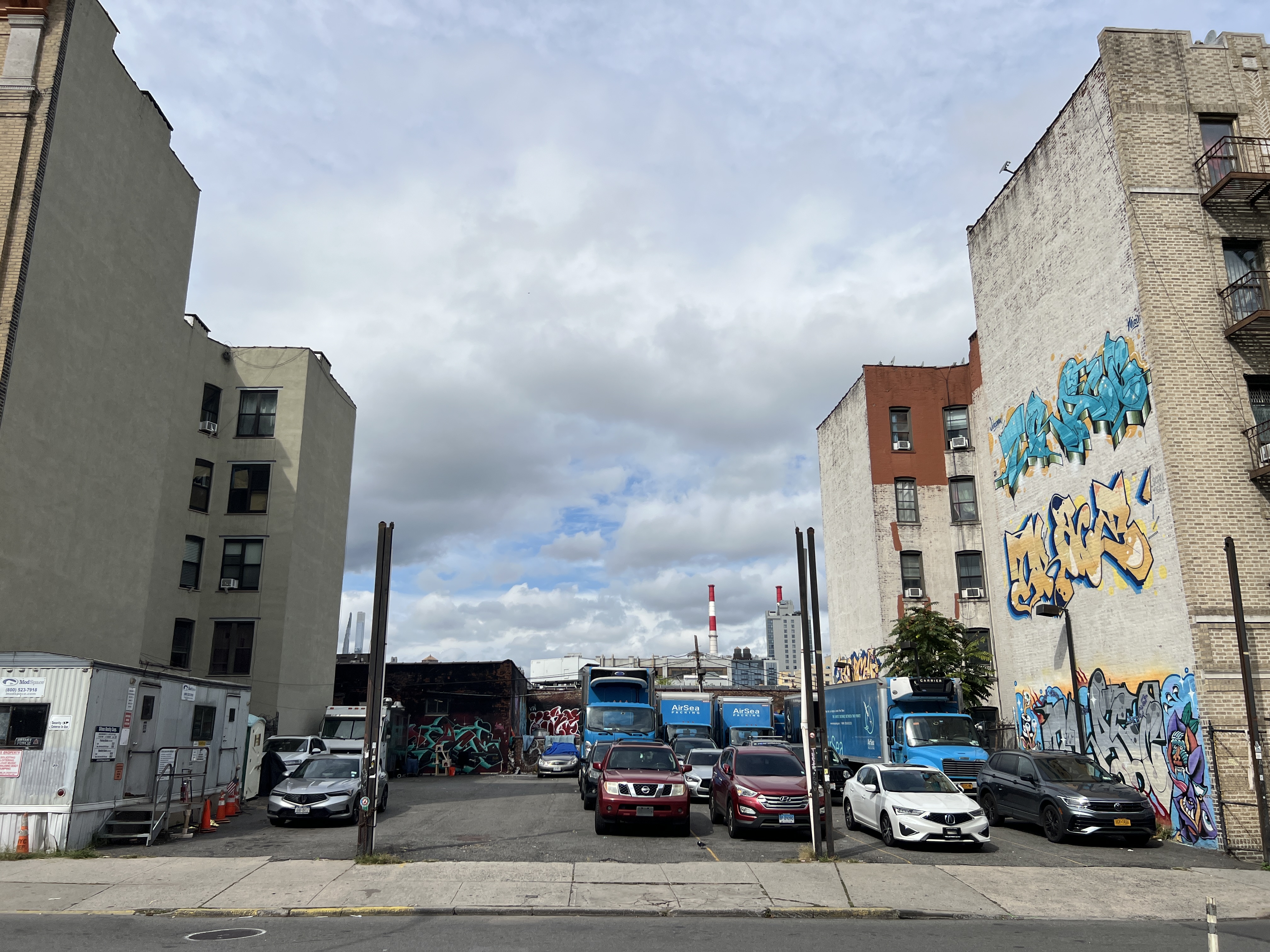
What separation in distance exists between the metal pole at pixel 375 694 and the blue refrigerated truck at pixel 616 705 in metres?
11.5

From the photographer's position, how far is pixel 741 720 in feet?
112

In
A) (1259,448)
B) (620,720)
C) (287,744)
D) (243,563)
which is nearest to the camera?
(1259,448)

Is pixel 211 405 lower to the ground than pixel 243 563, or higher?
higher

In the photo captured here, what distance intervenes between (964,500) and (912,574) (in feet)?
12.6

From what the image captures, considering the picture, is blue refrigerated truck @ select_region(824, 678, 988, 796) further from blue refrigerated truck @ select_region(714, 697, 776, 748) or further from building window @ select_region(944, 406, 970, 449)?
building window @ select_region(944, 406, 970, 449)

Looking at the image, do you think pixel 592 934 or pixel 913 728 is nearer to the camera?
pixel 592 934

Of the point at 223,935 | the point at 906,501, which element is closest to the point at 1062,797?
the point at 223,935

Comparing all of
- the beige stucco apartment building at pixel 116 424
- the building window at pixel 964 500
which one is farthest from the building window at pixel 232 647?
the building window at pixel 964 500

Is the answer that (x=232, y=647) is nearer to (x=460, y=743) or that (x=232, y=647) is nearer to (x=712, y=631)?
(x=460, y=743)

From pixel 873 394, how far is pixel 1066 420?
1468 cm

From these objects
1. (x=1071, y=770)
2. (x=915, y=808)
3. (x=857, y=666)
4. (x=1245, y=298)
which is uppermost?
(x=1245, y=298)

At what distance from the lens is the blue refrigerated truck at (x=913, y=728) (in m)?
20.9

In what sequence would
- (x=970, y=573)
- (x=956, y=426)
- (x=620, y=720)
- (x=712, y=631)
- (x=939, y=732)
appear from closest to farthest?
(x=939, y=732)
(x=620, y=720)
(x=970, y=573)
(x=956, y=426)
(x=712, y=631)

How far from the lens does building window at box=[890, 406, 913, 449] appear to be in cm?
3706
